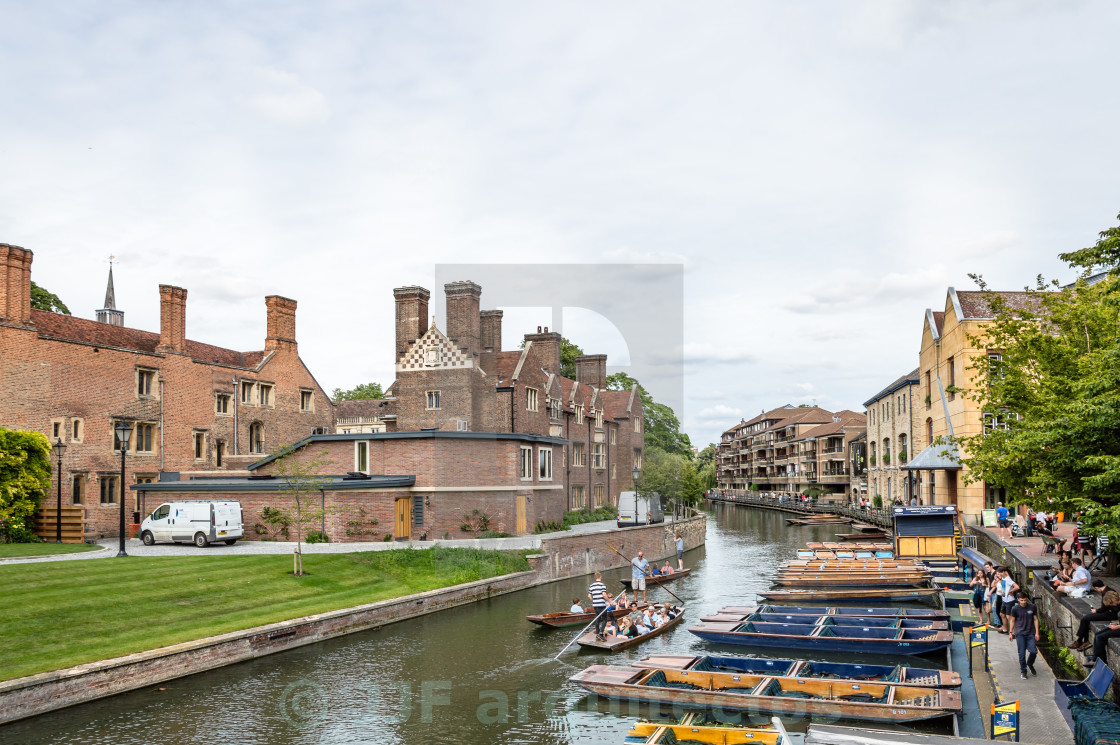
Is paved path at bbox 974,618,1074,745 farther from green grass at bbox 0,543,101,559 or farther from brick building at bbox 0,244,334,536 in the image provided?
brick building at bbox 0,244,334,536

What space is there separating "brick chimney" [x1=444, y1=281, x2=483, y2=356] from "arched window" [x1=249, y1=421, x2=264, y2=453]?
484 inches

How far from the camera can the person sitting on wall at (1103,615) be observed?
1570cm

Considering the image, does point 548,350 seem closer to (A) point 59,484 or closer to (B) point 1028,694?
(A) point 59,484

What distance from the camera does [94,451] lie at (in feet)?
119

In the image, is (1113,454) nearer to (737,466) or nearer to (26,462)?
(26,462)

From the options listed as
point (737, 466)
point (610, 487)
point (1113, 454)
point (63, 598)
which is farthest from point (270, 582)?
point (737, 466)

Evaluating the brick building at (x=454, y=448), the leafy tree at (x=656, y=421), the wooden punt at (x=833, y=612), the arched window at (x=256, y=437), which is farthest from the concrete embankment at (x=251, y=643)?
the leafy tree at (x=656, y=421)

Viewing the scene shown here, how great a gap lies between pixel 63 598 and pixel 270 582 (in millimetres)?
6342

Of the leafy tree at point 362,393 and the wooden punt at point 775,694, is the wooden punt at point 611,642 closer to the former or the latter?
the wooden punt at point 775,694

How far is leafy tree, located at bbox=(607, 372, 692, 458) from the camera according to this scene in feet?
292

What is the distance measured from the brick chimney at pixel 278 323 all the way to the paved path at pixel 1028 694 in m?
39.5

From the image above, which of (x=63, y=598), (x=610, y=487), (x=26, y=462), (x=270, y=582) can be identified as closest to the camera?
(x=63, y=598)

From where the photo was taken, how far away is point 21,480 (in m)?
30.9

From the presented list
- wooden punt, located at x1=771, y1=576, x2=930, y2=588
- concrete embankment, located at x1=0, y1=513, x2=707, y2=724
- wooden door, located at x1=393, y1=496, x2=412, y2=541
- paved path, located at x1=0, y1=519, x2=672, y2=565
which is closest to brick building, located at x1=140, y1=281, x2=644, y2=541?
wooden door, located at x1=393, y1=496, x2=412, y2=541
